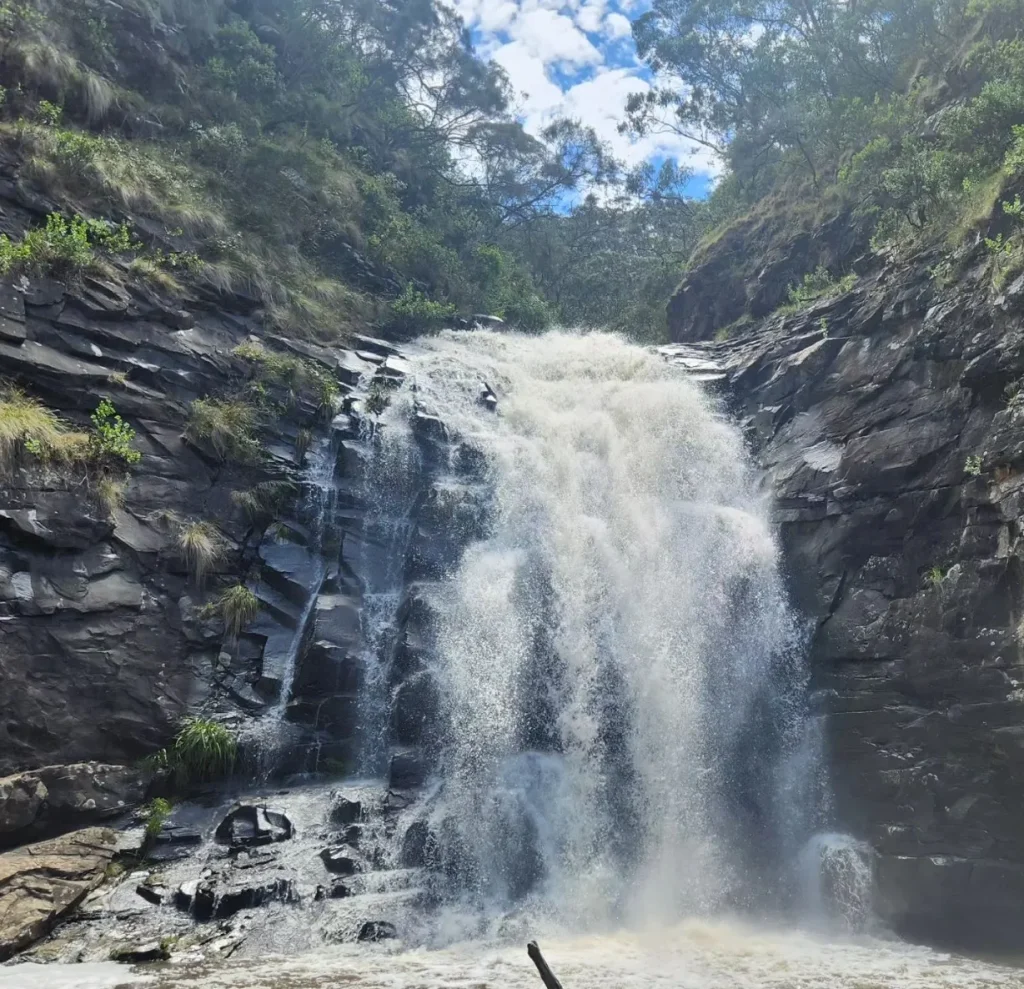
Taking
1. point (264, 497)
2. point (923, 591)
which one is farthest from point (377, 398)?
point (923, 591)

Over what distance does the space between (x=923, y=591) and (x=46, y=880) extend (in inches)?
521

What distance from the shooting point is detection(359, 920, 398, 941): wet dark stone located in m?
9.93

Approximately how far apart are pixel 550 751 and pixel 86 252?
12931mm

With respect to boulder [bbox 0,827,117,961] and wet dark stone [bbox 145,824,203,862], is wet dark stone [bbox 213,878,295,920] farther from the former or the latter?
boulder [bbox 0,827,117,961]

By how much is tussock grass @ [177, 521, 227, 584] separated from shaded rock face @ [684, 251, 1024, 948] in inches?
426

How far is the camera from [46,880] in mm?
10031

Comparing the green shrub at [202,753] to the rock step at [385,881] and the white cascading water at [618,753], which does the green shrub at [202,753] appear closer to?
the white cascading water at [618,753]

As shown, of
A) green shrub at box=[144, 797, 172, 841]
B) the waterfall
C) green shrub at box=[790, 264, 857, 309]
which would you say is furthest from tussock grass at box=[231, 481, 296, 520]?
green shrub at box=[790, 264, 857, 309]

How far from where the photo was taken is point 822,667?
45.0ft

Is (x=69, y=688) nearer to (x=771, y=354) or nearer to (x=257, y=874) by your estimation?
(x=257, y=874)

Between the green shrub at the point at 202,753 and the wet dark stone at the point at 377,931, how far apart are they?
156 inches

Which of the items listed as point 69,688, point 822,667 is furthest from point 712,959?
point 69,688

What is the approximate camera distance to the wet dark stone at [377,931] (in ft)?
32.6

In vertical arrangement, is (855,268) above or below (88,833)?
above
